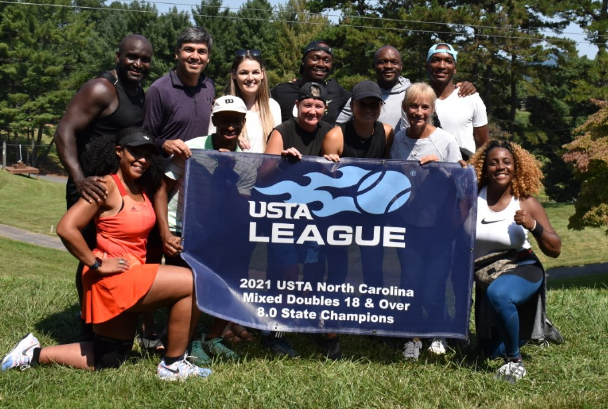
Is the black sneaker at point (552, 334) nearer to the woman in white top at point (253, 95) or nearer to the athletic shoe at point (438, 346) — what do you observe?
the athletic shoe at point (438, 346)

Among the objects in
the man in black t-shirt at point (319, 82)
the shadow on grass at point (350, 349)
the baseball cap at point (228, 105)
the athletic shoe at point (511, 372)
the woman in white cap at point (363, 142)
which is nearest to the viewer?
the athletic shoe at point (511, 372)

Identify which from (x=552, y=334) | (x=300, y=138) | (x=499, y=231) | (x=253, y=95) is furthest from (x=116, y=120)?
(x=552, y=334)

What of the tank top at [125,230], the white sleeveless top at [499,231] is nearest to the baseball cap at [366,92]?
the white sleeveless top at [499,231]

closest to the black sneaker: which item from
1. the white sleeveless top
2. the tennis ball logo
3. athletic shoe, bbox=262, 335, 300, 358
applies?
the white sleeveless top

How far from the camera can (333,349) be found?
5938 millimetres

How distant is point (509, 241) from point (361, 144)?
1.36 m

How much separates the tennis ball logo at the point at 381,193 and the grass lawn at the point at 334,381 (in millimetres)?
1206

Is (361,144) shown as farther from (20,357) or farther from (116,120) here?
(20,357)

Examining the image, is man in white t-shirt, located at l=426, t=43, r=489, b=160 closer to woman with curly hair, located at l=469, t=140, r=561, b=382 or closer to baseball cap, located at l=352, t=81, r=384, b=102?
woman with curly hair, located at l=469, t=140, r=561, b=382

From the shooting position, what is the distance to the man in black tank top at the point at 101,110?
18.4 feet

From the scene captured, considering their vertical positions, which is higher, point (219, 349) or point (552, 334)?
point (552, 334)

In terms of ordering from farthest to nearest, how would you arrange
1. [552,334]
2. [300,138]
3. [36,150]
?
[36,150] < [552,334] < [300,138]

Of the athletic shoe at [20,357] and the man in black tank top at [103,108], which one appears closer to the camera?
the athletic shoe at [20,357]

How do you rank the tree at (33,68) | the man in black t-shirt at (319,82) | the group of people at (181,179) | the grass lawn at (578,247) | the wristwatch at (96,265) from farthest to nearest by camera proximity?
the tree at (33,68)
the grass lawn at (578,247)
the man in black t-shirt at (319,82)
the group of people at (181,179)
the wristwatch at (96,265)
